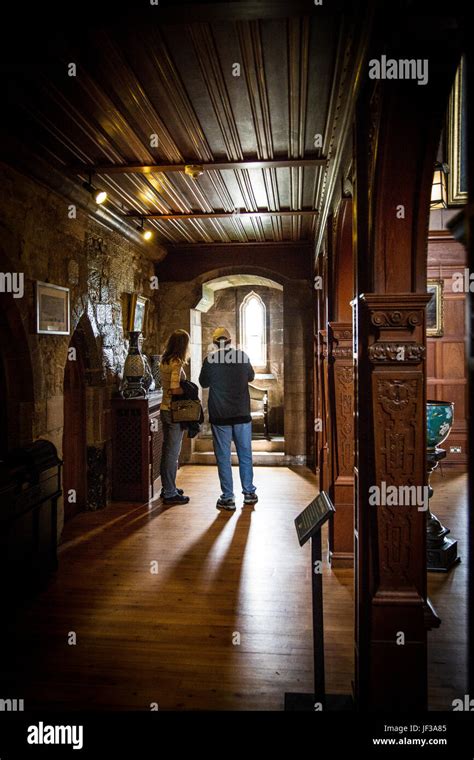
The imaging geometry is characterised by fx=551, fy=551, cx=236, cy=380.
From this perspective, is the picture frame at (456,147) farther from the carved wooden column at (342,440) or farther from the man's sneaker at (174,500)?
the man's sneaker at (174,500)

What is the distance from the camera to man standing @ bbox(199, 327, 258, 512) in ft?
18.6

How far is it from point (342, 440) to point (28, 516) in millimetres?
2262

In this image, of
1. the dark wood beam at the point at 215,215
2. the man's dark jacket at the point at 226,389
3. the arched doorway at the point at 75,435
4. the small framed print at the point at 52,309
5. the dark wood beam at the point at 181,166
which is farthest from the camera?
the dark wood beam at the point at 215,215

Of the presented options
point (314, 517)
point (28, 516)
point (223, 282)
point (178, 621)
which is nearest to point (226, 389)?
point (28, 516)

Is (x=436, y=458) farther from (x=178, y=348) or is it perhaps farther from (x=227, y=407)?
(x=178, y=348)

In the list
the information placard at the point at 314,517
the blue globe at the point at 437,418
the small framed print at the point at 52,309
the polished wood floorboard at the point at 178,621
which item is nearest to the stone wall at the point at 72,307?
the small framed print at the point at 52,309

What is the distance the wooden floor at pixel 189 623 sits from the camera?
2.60m

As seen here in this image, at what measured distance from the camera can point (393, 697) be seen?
7.51 feet

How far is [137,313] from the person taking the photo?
695 centimetres

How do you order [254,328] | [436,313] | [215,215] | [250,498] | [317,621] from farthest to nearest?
1. [254,328]
2. [436,313]
3. [215,215]
4. [250,498]
5. [317,621]

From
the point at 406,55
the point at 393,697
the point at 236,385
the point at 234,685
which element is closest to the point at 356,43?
the point at 406,55

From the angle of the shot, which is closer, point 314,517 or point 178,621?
point 314,517

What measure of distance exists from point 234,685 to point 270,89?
3.38 metres

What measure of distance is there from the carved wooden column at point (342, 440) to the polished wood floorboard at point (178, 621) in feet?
0.71
